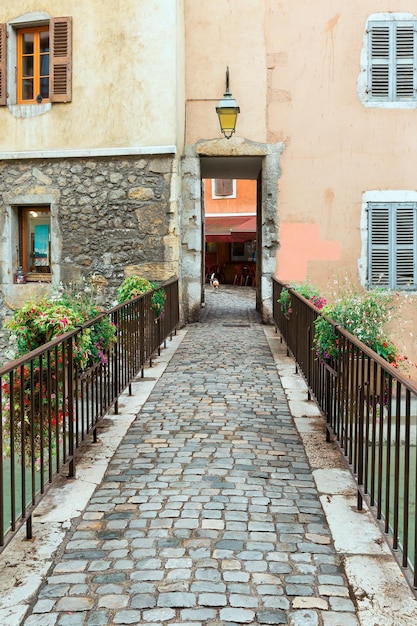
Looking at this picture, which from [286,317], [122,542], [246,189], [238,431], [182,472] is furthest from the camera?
[246,189]

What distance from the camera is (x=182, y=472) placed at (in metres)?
4.57

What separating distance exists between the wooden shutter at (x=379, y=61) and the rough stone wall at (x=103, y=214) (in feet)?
13.3

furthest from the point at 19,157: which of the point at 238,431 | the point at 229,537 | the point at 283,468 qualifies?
the point at 229,537

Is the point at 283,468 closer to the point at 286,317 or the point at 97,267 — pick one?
the point at 286,317

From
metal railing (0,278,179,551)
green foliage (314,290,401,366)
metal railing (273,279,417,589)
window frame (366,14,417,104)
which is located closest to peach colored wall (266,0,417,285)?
window frame (366,14,417,104)

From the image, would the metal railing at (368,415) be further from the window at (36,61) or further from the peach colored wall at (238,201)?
the peach colored wall at (238,201)

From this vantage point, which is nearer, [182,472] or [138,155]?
[182,472]

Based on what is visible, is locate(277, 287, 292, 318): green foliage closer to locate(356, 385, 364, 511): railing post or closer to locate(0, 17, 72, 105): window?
locate(356, 385, 364, 511): railing post

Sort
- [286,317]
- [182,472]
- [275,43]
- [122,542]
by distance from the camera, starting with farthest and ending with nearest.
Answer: [275,43] → [286,317] → [182,472] → [122,542]

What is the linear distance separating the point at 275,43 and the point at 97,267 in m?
5.29

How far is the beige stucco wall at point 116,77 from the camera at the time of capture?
11.1 metres

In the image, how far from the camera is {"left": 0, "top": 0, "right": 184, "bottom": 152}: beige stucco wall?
1110 centimetres

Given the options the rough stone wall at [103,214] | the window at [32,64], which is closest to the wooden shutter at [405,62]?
the rough stone wall at [103,214]

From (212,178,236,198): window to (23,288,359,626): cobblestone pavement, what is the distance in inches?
841
